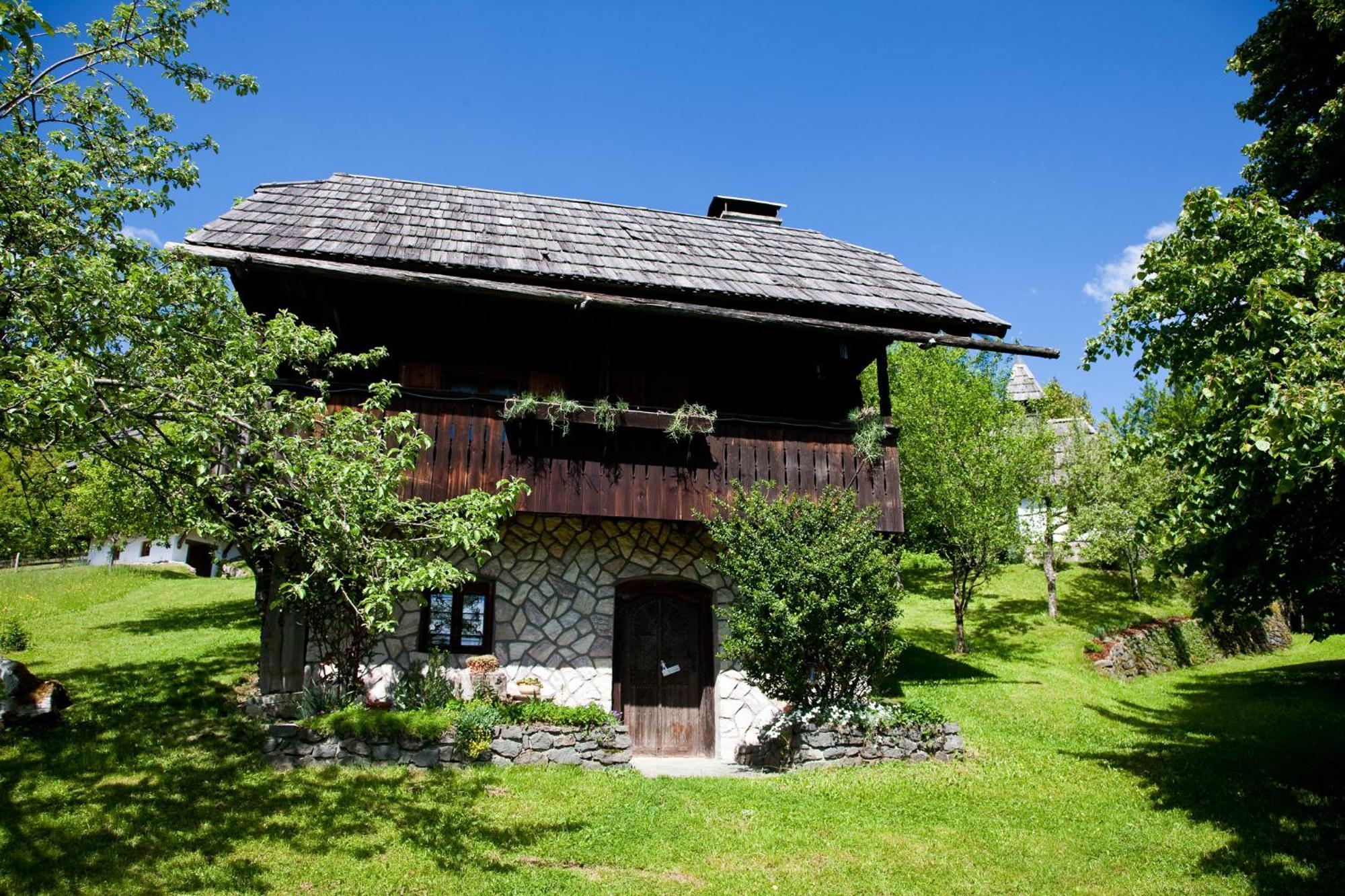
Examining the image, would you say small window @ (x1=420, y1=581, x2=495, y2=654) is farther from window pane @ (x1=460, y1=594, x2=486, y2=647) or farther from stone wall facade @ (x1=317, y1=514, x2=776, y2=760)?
stone wall facade @ (x1=317, y1=514, x2=776, y2=760)

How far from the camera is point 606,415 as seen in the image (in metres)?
10.3

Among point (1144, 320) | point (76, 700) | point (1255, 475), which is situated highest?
point (1144, 320)

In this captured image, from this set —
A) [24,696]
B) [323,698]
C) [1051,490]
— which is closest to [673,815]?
[323,698]

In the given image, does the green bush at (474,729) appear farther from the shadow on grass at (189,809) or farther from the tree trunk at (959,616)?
the tree trunk at (959,616)

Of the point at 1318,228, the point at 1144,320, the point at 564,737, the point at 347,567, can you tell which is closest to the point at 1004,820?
the point at 564,737

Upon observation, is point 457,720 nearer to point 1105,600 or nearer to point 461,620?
point 461,620

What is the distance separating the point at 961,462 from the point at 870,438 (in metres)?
7.26

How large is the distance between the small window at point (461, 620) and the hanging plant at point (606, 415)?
8.79 ft

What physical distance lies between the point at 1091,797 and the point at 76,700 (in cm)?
1177

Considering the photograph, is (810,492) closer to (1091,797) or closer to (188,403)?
(1091,797)

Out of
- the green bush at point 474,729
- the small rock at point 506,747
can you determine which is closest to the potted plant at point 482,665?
the green bush at point 474,729

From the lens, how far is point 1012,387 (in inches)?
1431

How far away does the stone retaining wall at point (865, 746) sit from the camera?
31.7ft

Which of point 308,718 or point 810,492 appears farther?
point 810,492
